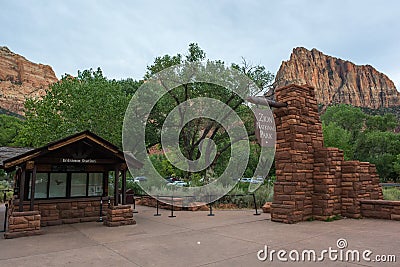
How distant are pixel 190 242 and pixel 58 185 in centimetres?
539

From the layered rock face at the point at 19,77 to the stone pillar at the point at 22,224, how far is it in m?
102

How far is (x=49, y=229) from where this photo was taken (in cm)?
787

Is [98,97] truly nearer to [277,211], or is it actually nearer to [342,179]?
[277,211]

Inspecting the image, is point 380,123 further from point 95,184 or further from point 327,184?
point 95,184

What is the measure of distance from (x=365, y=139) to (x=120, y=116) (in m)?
28.4

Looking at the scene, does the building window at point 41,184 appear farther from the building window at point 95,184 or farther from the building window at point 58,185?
the building window at point 95,184

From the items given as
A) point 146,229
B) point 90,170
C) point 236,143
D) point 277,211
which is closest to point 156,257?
point 146,229

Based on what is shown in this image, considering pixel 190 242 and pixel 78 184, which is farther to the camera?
pixel 78 184

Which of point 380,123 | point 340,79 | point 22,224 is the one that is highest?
point 340,79

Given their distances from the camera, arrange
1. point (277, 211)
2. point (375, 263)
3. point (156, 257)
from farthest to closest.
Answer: point (277, 211) < point (156, 257) < point (375, 263)

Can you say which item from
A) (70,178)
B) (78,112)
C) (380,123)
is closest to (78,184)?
(70,178)

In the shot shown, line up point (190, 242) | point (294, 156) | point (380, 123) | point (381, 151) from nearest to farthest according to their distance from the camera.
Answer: point (190, 242)
point (294, 156)
point (381, 151)
point (380, 123)

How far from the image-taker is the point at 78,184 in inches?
368

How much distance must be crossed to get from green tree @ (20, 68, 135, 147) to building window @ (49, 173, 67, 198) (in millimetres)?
6682
